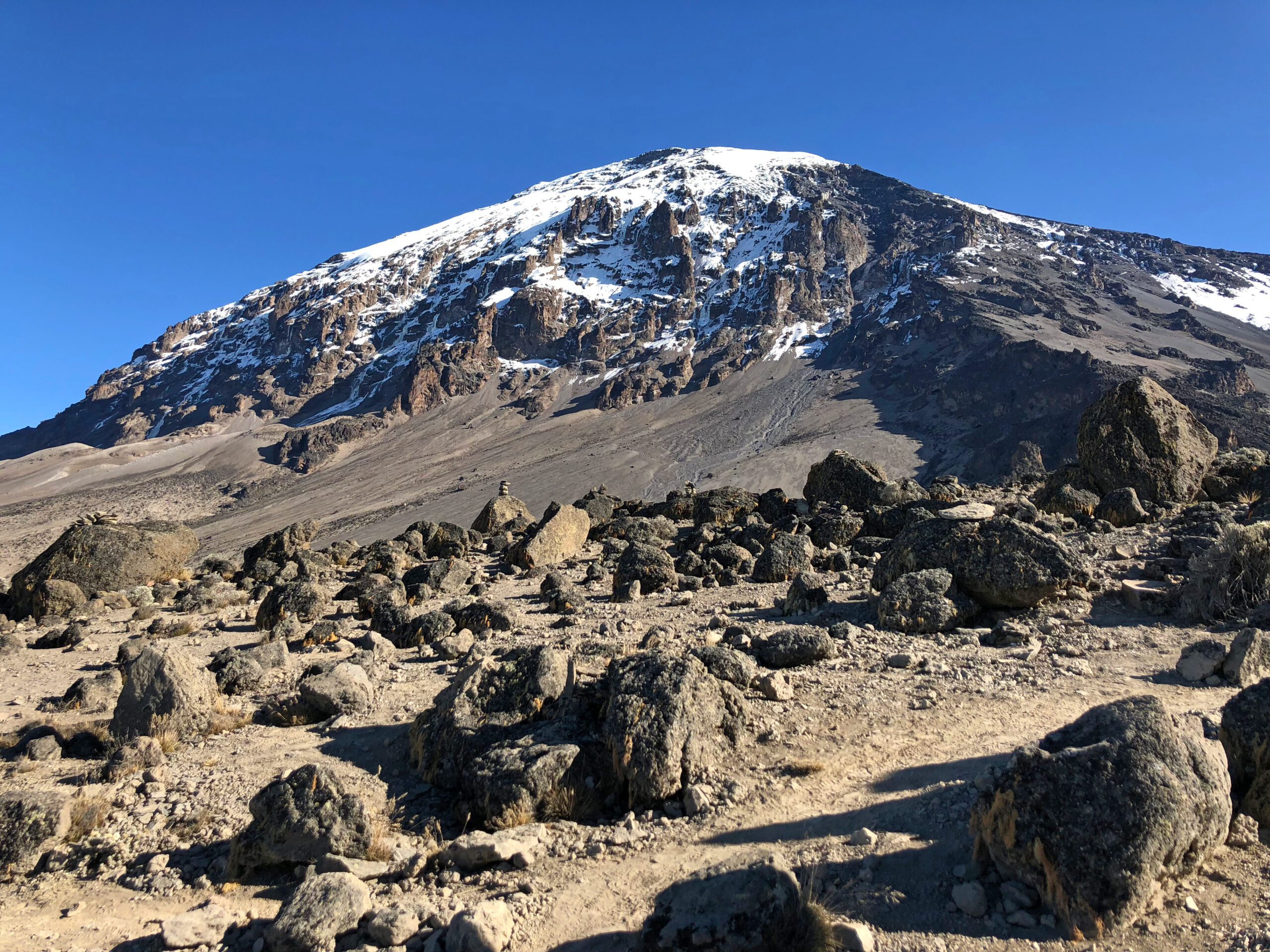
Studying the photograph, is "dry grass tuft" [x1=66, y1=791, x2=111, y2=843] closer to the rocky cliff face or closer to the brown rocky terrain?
the brown rocky terrain

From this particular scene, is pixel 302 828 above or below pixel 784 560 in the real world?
below

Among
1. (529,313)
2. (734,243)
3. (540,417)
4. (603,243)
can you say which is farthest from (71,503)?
(734,243)

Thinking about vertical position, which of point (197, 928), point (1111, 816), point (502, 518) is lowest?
point (197, 928)

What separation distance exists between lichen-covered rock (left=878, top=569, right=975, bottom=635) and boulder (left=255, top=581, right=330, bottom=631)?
754 cm

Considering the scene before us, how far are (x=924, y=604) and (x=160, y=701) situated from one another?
7.23 metres

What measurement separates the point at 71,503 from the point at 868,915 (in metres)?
110

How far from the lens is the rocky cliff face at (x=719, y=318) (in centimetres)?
9538

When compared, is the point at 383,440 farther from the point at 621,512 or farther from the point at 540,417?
the point at 621,512

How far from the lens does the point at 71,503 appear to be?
86.1 metres

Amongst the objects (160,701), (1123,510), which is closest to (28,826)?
(160,701)

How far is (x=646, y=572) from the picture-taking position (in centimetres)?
1000

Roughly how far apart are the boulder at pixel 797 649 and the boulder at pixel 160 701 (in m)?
5.09

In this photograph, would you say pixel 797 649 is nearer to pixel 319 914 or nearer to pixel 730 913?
pixel 730 913

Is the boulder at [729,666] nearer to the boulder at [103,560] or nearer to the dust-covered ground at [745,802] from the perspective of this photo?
the dust-covered ground at [745,802]
